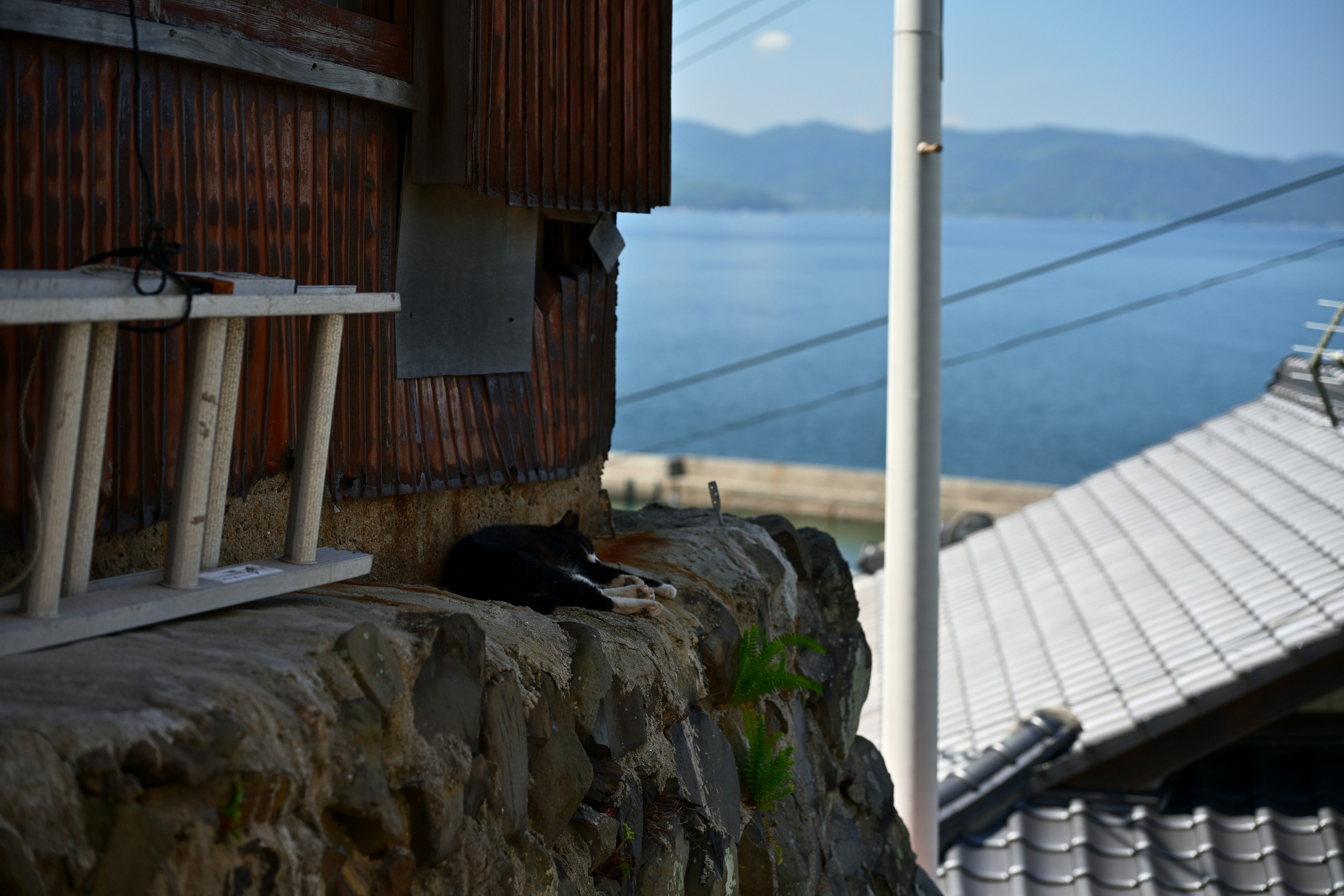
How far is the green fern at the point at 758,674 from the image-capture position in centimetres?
617

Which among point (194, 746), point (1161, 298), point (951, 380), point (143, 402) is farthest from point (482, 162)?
point (951, 380)

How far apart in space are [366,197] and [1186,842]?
27.7 feet

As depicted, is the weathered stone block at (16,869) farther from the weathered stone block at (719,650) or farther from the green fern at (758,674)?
the green fern at (758,674)

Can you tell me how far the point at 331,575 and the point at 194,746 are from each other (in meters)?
1.47

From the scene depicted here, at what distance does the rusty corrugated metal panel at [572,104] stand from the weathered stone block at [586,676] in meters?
2.26

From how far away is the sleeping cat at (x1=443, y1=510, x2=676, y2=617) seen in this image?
217 inches

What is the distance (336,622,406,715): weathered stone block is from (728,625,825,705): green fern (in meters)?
2.77

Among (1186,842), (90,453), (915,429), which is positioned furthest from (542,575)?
(1186,842)

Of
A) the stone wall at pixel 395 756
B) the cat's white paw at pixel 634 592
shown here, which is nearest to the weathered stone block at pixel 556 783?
the stone wall at pixel 395 756

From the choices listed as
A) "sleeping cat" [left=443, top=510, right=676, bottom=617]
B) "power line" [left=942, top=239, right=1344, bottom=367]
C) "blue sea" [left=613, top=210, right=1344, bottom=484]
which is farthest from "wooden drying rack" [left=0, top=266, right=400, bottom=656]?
"blue sea" [left=613, top=210, right=1344, bottom=484]

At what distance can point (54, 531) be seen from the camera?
11.5ft

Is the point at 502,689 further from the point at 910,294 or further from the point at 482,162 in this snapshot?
the point at 910,294

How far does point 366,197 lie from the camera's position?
5.59 metres

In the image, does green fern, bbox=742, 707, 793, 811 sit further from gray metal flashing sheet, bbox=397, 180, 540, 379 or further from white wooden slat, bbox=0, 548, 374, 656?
white wooden slat, bbox=0, 548, 374, 656
